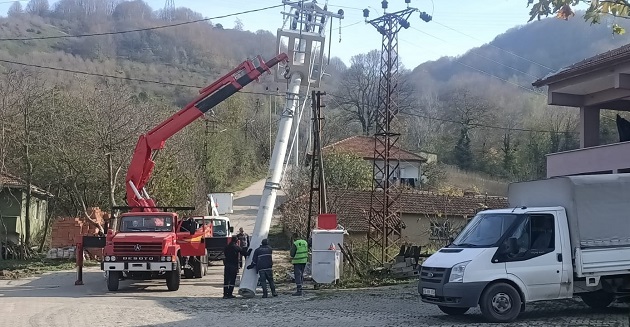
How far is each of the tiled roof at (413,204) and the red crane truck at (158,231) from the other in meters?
17.6

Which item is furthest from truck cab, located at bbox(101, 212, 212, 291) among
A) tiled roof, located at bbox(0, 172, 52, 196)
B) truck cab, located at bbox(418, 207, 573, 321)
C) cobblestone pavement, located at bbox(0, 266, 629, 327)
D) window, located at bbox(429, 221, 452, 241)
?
window, located at bbox(429, 221, 452, 241)

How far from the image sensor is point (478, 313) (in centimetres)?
1467

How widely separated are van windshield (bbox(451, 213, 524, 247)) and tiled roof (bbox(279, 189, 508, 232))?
26.4m

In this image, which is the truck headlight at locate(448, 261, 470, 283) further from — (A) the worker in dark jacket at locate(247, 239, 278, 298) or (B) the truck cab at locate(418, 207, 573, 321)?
(A) the worker in dark jacket at locate(247, 239, 278, 298)

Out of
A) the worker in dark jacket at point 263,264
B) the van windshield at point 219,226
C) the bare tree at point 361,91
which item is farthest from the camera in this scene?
the bare tree at point 361,91

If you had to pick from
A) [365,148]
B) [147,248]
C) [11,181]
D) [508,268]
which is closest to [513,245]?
[508,268]

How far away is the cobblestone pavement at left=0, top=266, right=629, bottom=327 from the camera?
13.9 meters

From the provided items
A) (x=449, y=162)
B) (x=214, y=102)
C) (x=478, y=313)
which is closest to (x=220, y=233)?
(x=214, y=102)

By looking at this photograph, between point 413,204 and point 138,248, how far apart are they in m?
27.4

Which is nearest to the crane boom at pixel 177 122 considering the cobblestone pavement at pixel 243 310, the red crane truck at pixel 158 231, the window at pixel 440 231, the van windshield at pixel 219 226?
the red crane truck at pixel 158 231

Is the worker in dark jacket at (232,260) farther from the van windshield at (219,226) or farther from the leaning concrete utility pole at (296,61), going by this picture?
the van windshield at (219,226)

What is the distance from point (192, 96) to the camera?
300 ft

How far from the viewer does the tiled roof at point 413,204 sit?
1673 inches

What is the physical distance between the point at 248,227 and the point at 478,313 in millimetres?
37062
